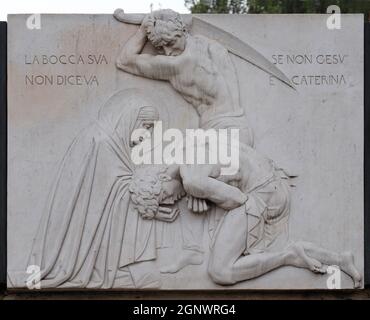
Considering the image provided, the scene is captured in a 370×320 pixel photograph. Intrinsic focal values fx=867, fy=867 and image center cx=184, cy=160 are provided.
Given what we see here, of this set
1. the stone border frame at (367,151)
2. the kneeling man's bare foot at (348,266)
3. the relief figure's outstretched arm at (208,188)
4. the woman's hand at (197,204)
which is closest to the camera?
the relief figure's outstretched arm at (208,188)

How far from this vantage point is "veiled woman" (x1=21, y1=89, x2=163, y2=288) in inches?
299

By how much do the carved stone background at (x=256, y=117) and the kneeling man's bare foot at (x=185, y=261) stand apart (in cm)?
63

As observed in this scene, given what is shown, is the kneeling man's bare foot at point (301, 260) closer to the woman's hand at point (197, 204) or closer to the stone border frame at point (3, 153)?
the woman's hand at point (197, 204)

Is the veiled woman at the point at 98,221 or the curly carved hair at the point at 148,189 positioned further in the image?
the veiled woman at the point at 98,221

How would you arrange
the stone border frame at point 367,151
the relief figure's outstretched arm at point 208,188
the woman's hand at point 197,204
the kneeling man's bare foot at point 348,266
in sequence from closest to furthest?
1. the relief figure's outstretched arm at point 208,188
2. the woman's hand at point 197,204
3. the kneeling man's bare foot at point 348,266
4. the stone border frame at point 367,151

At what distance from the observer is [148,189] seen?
7484 mm

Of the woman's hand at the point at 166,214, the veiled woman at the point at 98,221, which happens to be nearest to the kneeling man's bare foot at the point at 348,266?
the woman's hand at the point at 166,214

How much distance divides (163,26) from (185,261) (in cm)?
206

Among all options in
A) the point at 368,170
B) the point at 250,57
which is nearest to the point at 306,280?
the point at 368,170

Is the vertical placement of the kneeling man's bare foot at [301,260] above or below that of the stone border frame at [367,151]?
below

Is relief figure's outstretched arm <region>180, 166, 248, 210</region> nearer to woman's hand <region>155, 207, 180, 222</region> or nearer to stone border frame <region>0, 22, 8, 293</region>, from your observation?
woman's hand <region>155, 207, 180, 222</region>

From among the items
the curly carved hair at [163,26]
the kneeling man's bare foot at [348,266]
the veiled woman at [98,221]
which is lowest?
the kneeling man's bare foot at [348,266]

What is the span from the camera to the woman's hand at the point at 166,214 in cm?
757

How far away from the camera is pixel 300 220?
7688 mm
